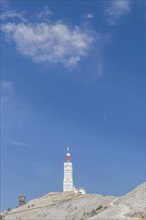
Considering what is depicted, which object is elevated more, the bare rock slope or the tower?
the tower

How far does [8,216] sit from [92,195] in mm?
41834

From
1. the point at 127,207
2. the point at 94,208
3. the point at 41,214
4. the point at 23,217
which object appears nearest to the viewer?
the point at 127,207

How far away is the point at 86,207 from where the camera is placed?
390 ft

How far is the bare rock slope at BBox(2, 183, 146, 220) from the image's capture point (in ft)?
282

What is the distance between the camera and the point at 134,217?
3211 inches

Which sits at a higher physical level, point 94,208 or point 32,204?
point 32,204

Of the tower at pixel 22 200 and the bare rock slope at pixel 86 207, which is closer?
the bare rock slope at pixel 86 207

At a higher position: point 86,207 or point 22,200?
point 22,200

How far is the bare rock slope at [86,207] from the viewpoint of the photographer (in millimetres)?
85812

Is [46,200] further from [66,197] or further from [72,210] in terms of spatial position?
[72,210]

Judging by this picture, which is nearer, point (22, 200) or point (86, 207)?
point (86, 207)

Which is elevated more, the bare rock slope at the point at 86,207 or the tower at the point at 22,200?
the tower at the point at 22,200

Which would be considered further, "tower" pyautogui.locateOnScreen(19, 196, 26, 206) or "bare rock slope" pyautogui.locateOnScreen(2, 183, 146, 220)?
"tower" pyautogui.locateOnScreen(19, 196, 26, 206)

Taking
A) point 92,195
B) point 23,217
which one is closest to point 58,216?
point 92,195
